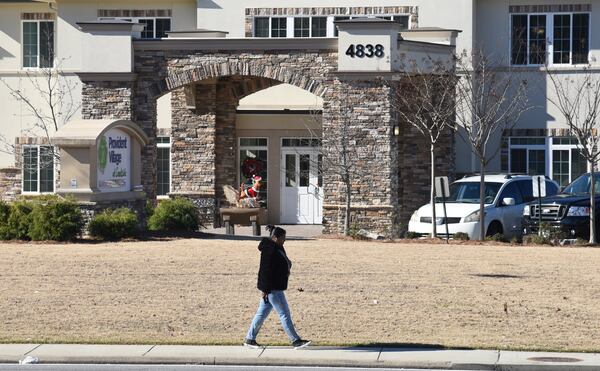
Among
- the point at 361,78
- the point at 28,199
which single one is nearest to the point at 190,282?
the point at 28,199

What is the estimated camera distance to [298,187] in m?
41.6

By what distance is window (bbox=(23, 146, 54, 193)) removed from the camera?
42.9 meters

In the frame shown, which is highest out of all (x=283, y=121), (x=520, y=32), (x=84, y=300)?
(x=520, y=32)

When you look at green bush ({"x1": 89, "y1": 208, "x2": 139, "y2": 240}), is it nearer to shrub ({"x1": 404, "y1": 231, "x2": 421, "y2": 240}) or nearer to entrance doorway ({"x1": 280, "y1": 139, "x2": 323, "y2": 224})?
shrub ({"x1": 404, "y1": 231, "x2": 421, "y2": 240})

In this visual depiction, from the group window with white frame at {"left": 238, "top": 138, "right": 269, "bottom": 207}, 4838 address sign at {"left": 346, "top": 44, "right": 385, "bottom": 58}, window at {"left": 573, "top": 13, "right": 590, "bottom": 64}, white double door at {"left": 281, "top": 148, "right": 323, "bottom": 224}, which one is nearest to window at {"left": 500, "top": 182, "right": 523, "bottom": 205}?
4838 address sign at {"left": 346, "top": 44, "right": 385, "bottom": 58}

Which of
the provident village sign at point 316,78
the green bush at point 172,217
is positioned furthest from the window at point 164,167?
the green bush at point 172,217

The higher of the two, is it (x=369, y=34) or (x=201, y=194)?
(x=369, y=34)

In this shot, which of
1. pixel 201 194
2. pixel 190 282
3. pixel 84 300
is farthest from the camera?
pixel 201 194

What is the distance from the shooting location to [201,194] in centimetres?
4059

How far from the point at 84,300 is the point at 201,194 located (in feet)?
65.3

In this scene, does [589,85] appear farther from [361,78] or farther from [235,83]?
[235,83]

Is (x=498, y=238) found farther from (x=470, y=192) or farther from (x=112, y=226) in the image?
(x=112, y=226)

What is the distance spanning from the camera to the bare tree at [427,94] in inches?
1366

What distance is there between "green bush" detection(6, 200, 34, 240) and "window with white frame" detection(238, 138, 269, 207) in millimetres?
12975
